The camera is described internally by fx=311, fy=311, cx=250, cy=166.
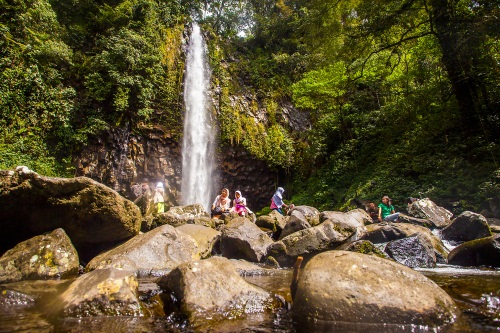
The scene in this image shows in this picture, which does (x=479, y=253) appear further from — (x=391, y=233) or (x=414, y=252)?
(x=391, y=233)

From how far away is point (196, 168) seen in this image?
18.0 metres

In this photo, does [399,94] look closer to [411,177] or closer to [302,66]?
[411,177]

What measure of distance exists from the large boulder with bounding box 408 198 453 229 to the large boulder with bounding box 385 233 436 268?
12.5 feet

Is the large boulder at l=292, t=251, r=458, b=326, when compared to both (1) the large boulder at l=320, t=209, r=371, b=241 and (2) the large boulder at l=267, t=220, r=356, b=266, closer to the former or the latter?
(2) the large boulder at l=267, t=220, r=356, b=266

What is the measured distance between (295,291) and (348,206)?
10.9 meters

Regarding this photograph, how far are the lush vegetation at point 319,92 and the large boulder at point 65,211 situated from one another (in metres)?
9.14

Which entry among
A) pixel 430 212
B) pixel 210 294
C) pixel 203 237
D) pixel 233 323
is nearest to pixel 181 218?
pixel 203 237

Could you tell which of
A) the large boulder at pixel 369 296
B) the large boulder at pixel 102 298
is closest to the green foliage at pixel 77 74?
the large boulder at pixel 102 298

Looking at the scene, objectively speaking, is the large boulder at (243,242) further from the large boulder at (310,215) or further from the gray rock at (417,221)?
the gray rock at (417,221)

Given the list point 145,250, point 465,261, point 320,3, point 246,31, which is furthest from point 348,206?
point 246,31

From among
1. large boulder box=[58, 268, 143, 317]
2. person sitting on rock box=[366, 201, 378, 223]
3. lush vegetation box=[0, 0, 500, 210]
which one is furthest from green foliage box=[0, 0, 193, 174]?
large boulder box=[58, 268, 143, 317]

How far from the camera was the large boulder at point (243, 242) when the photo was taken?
6.85 metres

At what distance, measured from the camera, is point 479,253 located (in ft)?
18.9

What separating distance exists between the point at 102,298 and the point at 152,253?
2721 millimetres
